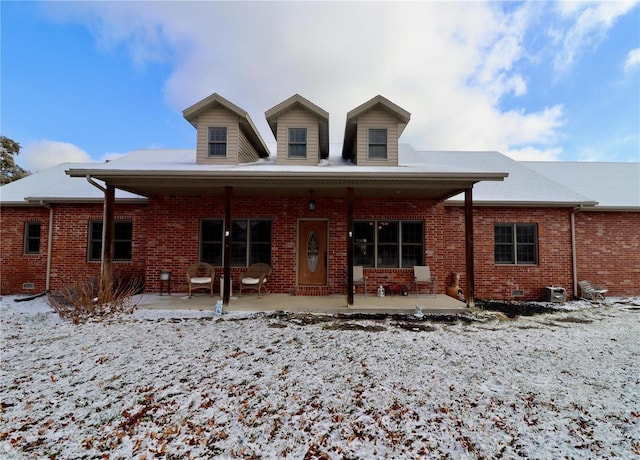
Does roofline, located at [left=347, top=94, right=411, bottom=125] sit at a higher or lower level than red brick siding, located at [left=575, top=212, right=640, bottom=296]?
higher

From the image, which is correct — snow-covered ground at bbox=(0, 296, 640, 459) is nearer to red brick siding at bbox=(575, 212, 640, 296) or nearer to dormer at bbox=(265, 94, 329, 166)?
red brick siding at bbox=(575, 212, 640, 296)

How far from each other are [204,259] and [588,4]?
14.2 m

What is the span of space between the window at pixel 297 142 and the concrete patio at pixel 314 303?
433cm

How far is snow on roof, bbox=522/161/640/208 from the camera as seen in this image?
369 inches

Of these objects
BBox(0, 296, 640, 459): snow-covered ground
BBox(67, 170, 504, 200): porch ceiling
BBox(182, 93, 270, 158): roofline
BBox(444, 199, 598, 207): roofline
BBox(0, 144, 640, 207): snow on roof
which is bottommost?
BBox(0, 296, 640, 459): snow-covered ground

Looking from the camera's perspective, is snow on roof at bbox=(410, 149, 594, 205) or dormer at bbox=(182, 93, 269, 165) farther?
dormer at bbox=(182, 93, 269, 165)

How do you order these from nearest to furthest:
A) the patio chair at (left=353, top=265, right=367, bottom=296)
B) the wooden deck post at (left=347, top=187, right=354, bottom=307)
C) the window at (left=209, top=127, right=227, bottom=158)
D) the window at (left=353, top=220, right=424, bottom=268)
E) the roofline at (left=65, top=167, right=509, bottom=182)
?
1. the roofline at (left=65, top=167, right=509, bottom=182)
2. the wooden deck post at (left=347, top=187, right=354, bottom=307)
3. the patio chair at (left=353, top=265, right=367, bottom=296)
4. the window at (left=353, top=220, right=424, bottom=268)
5. the window at (left=209, top=127, right=227, bottom=158)

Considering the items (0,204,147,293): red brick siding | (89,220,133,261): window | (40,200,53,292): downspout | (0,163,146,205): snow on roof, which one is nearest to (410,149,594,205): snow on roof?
(0,204,147,293): red brick siding

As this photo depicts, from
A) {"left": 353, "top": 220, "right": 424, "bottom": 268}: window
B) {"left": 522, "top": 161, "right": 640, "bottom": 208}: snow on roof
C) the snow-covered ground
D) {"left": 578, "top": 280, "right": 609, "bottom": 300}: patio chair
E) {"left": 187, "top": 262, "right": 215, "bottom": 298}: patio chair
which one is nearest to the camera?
the snow-covered ground

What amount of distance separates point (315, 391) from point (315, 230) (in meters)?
5.68

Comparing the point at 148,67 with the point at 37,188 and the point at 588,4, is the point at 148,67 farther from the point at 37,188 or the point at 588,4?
the point at 588,4

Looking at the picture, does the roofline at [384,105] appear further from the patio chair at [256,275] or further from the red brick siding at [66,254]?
the red brick siding at [66,254]

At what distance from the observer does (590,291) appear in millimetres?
8445

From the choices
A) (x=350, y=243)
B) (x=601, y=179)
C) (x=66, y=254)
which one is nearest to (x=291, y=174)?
(x=350, y=243)
